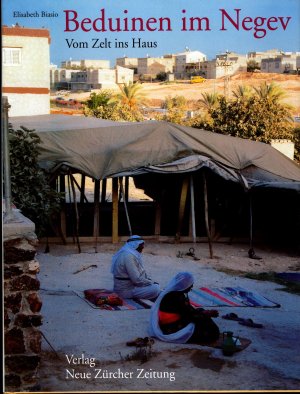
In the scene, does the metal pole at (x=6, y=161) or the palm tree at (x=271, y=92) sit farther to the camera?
the palm tree at (x=271, y=92)

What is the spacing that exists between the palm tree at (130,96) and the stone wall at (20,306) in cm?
909

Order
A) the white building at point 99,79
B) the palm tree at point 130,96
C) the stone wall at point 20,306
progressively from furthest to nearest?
1. the palm tree at point 130,96
2. the white building at point 99,79
3. the stone wall at point 20,306

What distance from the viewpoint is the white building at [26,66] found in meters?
10.7

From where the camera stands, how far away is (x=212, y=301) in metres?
7.53

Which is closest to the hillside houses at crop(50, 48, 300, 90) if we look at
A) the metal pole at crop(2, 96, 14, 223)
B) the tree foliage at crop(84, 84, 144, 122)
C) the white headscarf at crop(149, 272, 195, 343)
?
the tree foliage at crop(84, 84, 144, 122)

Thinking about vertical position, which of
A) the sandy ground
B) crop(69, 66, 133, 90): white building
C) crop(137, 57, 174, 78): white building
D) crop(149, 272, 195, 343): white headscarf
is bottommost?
the sandy ground

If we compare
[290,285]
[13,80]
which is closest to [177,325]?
[290,285]

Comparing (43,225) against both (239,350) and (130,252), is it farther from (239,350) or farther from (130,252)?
(239,350)

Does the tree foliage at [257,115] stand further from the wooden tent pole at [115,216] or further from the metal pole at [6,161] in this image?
the metal pole at [6,161]

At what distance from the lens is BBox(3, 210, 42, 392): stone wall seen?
14.2 ft

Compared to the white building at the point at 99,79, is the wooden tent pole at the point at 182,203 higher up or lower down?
lower down

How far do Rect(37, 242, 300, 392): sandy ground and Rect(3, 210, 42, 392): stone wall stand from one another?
0.29 metres

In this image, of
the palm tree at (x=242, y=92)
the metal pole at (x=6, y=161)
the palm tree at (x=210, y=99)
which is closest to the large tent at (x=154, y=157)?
the palm tree at (x=210, y=99)

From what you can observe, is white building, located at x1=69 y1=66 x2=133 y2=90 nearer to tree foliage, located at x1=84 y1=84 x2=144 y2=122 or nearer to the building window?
the building window
